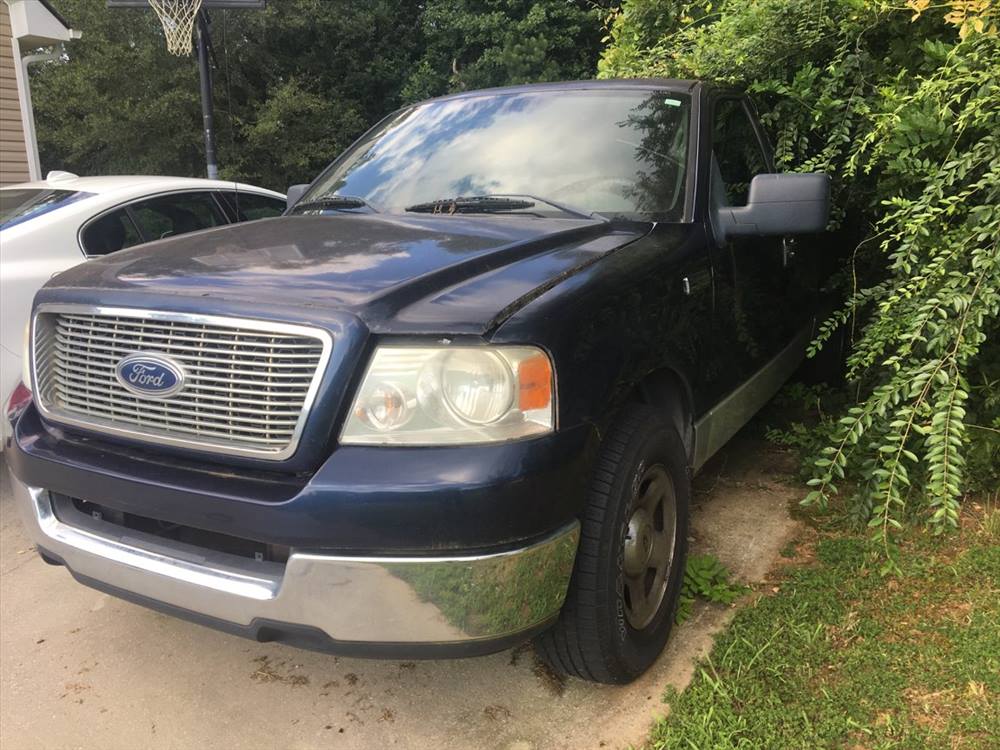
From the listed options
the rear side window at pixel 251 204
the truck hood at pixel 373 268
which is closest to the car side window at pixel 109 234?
the rear side window at pixel 251 204

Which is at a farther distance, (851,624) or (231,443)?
(851,624)

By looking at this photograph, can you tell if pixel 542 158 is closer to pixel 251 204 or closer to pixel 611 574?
pixel 611 574

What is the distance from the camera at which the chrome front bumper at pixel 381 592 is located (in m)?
1.87

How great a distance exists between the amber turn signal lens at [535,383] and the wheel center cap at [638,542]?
23.7 inches

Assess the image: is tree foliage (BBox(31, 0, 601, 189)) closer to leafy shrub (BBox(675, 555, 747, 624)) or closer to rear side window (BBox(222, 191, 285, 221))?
rear side window (BBox(222, 191, 285, 221))

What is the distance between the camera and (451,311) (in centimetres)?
197

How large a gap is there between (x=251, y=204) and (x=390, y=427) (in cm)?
455

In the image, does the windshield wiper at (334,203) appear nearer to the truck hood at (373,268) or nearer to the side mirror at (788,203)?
the truck hood at (373,268)

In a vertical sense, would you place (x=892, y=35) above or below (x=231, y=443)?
above

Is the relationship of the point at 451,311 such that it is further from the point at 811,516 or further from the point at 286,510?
the point at 811,516

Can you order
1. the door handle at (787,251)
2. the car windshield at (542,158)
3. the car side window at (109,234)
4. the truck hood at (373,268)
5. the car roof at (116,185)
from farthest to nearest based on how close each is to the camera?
1. the car roof at (116,185)
2. the car side window at (109,234)
3. the door handle at (787,251)
4. the car windshield at (542,158)
5. the truck hood at (373,268)

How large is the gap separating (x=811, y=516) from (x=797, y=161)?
1.93 metres

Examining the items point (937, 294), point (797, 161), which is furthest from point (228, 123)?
point (937, 294)

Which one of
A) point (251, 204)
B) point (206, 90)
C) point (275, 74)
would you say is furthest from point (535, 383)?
point (275, 74)
